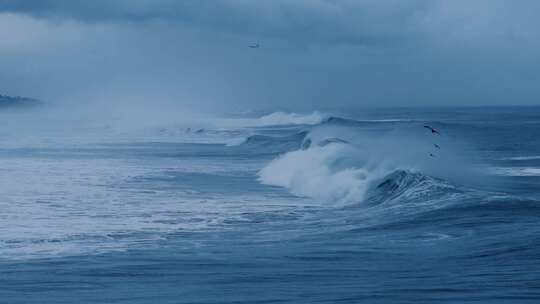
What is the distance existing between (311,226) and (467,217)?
256 centimetres

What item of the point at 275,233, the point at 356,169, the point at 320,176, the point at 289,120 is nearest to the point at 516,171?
the point at 356,169

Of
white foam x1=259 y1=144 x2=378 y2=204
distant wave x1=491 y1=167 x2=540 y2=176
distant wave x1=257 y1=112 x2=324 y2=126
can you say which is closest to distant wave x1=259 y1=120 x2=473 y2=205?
white foam x1=259 y1=144 x2=378 y2=204

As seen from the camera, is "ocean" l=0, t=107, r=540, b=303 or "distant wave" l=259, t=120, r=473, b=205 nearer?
"ocean" l=0, t=107, r=540, b=303

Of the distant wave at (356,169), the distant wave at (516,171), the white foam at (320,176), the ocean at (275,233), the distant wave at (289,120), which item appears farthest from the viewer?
the distant wave at (289,120)

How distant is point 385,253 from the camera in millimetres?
12367

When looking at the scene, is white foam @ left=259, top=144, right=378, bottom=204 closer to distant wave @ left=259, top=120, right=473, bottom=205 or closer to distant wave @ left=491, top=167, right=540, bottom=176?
distant wave @ left=259, top=120, right=473, bottom=205

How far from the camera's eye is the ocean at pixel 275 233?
1020cm

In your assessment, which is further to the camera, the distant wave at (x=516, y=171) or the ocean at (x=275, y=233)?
the distant wave at (x=516, y=171)

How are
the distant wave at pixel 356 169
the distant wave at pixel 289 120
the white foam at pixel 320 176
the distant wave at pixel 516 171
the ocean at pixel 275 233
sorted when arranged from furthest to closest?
the distant wave at pixel 289 120 < the distant wave at pixel 516 171 < the distant wave at pixel 356 169 < the white foam at pixel 320 176 < the ocean at pixel 275 233

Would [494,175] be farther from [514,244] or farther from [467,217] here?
[514,244]

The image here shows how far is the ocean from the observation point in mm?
10195

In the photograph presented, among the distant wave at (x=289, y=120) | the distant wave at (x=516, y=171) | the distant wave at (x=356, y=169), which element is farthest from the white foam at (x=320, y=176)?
the distant wave at (x=289, y=120)

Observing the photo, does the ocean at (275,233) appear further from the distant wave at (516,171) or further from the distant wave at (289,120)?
the distant wave at (289,120)

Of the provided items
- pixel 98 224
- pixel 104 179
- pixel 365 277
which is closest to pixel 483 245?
pixel 365 277
